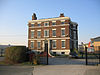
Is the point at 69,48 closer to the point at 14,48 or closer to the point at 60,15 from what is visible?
the point at 60,15

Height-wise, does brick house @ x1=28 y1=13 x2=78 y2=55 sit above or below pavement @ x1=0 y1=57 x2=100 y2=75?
above

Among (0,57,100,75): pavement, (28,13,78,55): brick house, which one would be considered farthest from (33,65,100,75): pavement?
(28,13,78,55): brick house

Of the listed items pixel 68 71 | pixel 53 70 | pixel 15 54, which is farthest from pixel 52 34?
pixel 68 71

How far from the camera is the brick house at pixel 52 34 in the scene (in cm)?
3050

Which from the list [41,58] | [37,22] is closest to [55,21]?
[37,22]

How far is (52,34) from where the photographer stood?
31938mm

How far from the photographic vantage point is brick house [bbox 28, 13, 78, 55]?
3050 centimetres

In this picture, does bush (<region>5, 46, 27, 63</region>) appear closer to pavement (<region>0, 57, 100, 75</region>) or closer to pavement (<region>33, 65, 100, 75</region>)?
pavement (<region>0, 57, 100, 75</region>)

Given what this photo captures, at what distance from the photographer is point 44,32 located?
32.9 m

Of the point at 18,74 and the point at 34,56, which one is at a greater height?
the point at 34,56

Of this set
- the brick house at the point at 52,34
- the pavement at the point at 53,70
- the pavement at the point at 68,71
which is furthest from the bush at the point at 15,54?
the brick house at the point at 52,34

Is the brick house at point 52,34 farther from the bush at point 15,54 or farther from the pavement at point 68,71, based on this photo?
the pavement at point 68,71

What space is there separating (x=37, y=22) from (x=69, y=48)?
1273cm

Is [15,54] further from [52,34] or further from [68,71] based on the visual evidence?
[52,34]
